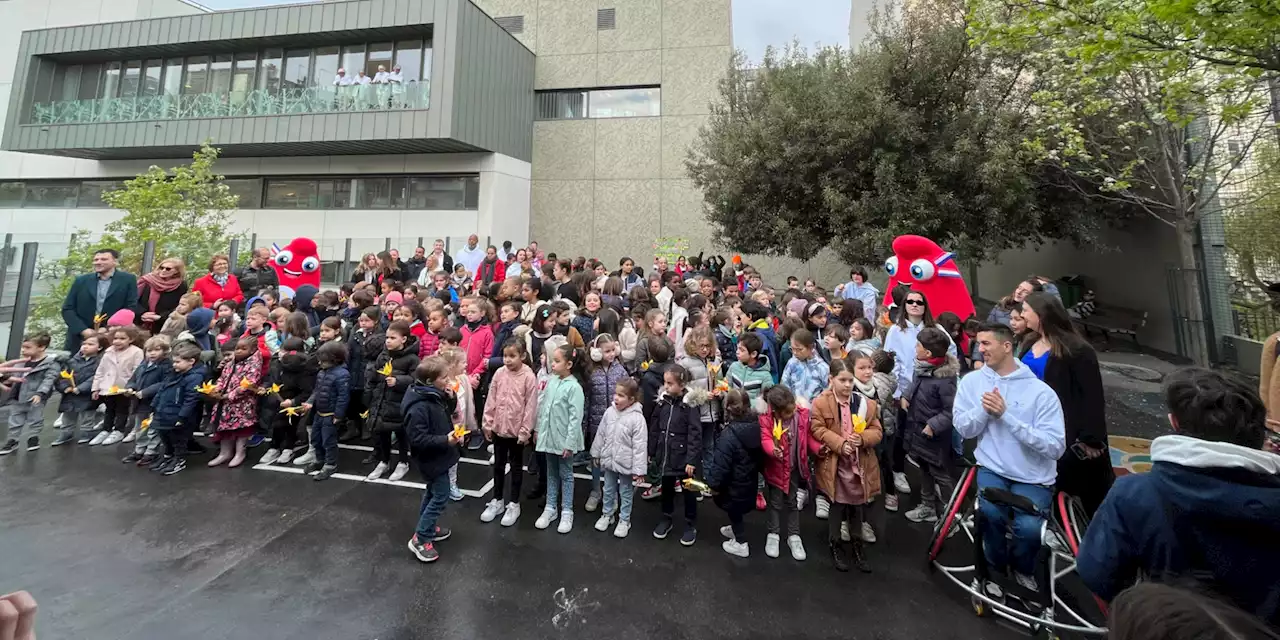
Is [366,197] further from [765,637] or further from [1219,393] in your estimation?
[1219,393]

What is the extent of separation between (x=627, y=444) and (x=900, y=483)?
10.3ft

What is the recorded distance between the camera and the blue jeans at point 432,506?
3.87 m

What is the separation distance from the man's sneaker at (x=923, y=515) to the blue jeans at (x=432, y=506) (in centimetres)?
421

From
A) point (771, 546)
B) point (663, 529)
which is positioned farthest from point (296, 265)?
point (771, 546)

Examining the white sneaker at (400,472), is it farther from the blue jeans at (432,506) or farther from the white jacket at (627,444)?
the white jacket at (627,444)

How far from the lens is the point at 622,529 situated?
168 inches

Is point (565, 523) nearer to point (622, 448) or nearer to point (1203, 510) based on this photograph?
point (622, 448)

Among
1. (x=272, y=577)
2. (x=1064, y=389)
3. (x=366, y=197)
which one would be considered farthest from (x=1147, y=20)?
(x=366, y=197)

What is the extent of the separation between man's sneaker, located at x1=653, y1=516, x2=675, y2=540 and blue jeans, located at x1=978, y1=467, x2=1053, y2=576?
7.69 feet

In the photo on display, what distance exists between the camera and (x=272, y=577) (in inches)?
142

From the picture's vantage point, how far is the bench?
38.7ft

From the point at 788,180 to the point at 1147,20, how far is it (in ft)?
20.5

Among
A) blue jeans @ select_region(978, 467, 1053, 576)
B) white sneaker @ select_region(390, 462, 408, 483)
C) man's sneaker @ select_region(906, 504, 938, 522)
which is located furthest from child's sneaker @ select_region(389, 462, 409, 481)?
blue jeans @ select_region(978, 467, 1053, 576)

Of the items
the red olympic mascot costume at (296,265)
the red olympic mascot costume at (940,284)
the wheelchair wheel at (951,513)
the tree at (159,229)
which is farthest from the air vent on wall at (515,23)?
the wheelchair wheel at (951,513)
